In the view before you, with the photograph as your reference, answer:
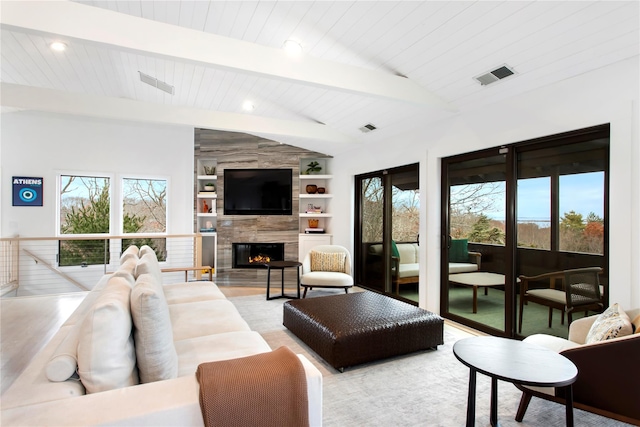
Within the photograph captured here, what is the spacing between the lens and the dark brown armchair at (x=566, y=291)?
2727 millimetres

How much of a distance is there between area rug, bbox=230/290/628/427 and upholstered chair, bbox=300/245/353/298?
1.73m

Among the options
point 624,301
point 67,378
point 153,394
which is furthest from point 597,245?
point 67,378

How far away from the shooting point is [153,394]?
1235mm

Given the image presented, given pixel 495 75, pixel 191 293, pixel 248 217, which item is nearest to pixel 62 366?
pixel 191 293

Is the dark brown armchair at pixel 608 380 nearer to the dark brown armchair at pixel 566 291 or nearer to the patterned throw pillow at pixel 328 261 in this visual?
the dark brown armchair at pixel 566 291

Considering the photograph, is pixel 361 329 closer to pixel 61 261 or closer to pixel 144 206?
pixel 144 206

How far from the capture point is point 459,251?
3979 mm

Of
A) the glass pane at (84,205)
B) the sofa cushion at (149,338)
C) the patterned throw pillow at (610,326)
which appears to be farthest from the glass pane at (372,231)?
the glass pane at (84,205)

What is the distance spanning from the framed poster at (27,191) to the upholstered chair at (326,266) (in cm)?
466

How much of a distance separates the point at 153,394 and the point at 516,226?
3.34 m

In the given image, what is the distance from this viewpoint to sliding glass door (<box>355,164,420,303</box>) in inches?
189

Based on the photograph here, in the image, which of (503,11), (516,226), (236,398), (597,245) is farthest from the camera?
(516,226)

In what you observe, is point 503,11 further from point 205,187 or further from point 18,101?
point 205,187

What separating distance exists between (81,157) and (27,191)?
3.18 feet
